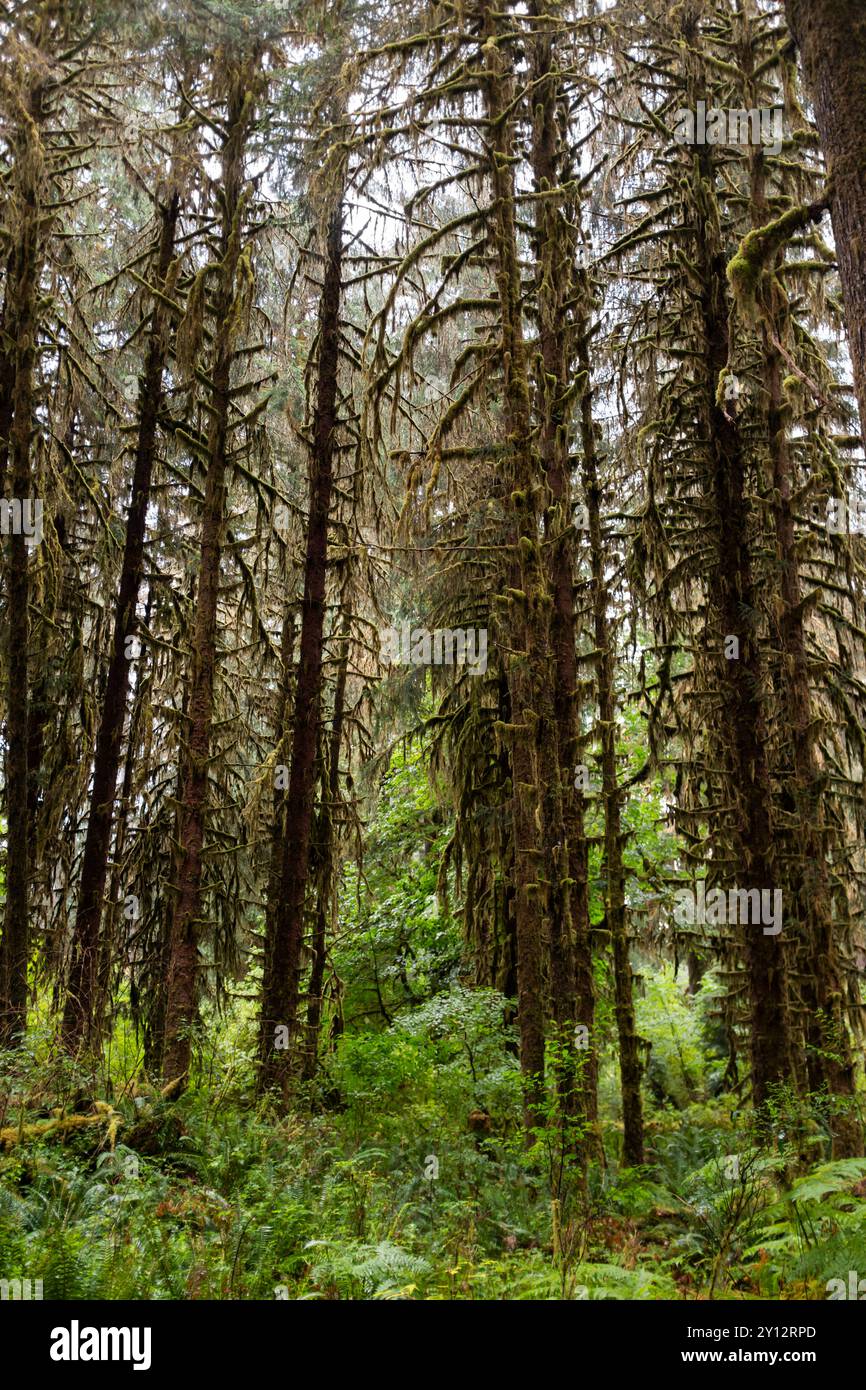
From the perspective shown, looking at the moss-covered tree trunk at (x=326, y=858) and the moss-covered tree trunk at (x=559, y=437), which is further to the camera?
the moss-covered tree trunk at (x=326, y=858)

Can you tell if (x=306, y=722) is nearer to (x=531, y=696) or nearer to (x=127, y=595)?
(x=127, y=595)

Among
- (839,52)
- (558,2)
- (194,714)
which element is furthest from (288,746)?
(839,52)

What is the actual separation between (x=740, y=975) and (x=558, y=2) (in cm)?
965

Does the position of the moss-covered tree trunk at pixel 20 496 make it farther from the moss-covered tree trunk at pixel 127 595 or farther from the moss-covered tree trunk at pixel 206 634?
the moss-covered tree trunk at pixel 127 595

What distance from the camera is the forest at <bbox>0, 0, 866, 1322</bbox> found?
19.1 feet

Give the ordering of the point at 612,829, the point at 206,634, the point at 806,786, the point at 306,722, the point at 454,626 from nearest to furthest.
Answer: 1. the point at 806,786
2. the point at 206,634
3. the point at 306,722
4. the point at 612,829
5. the point at 454,626

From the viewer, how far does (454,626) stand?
12.6 metres

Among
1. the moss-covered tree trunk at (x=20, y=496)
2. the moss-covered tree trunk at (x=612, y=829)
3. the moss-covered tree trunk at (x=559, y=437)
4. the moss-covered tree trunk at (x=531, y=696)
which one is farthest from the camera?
the moss-covered tree trunk at (x=612, y=829)

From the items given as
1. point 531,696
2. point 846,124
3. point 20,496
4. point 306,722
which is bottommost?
point 531,696

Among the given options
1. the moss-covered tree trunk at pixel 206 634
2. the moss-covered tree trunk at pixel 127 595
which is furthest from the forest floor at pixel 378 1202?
the moss-covered tree trunk at pixel 127 595

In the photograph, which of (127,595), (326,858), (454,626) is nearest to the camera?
(127,595)

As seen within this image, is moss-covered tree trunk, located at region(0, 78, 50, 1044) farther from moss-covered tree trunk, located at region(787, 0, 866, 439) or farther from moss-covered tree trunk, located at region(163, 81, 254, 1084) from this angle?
moss-covered tree trunk, located at region(787, 0, 866, 439)

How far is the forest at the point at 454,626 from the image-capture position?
5.82 m

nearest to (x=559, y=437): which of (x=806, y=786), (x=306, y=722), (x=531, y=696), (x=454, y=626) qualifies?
(x=531, y=696)
